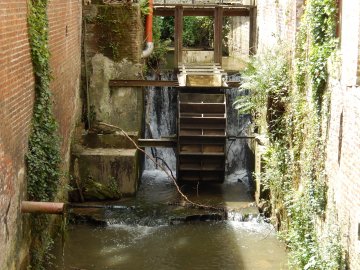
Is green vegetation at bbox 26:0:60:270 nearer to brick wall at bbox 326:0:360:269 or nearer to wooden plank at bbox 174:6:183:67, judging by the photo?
brick wall at bbox 326:0:360:269

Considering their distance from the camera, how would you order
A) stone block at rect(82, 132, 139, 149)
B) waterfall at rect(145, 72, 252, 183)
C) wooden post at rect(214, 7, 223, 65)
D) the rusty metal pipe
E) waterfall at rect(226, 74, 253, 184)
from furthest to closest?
waterfall at rect(145, 72, 252, 183)
waterfall at rect(226, 74, 253, 184)
wooden post at rect(214, 7, 223, 65)
stone block at rect(82, 132, 139, 149)
the rusty metal pipe

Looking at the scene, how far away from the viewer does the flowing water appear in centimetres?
954

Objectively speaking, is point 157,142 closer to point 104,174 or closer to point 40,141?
point 104,174

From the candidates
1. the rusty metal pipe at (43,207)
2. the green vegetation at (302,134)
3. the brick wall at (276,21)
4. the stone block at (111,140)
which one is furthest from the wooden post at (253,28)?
the rusty metal pipe at (43,207)

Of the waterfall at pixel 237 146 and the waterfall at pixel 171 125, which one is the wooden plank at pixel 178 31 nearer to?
the waterfall at pixel 171 125

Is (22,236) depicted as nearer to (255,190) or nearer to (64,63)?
(64,63)

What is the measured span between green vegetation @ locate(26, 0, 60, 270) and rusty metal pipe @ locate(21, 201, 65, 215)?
56 centimetres

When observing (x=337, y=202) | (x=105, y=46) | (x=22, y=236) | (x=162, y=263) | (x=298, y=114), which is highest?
(x=105, y=46)

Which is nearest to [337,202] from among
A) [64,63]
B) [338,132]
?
[338,132]

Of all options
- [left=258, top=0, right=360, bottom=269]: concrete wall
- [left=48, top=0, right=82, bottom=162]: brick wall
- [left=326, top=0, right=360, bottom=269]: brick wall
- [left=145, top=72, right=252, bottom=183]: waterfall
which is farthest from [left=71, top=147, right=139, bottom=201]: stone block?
[left=326, top=0, right=360, bottom=269]: brick wall

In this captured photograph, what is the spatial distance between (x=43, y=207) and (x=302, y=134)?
3776mm

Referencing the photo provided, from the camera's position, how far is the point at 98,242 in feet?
→ 34.0

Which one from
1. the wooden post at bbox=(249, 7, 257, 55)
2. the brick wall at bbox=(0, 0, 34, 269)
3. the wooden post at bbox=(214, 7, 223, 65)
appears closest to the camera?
the brick wall at bbox=(0, 0, 34, 269)

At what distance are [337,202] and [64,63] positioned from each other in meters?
5.25
